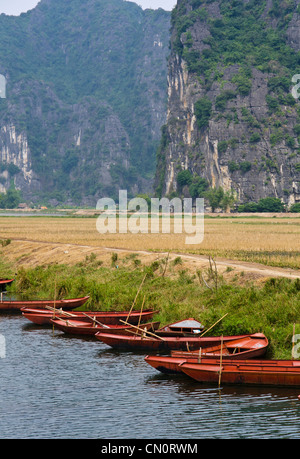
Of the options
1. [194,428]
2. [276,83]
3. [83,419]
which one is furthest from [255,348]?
[276,83]

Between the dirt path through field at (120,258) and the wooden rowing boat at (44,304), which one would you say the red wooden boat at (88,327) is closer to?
the wooden rowing boat at (44,304)

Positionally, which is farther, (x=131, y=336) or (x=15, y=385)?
(x=131, y=336)

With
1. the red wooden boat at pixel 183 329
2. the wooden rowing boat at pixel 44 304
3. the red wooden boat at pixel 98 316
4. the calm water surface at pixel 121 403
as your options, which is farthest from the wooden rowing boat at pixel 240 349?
the wooden rowing boat at pixel 44 304

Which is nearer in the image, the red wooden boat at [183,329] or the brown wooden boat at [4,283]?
the red wooden boat at [183,329]

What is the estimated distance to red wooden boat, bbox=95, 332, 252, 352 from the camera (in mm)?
21719

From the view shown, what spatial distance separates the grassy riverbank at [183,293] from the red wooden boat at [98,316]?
0.85 meters

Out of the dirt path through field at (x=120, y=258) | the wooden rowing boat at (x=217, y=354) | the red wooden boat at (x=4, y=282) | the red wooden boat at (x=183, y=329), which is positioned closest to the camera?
the wooden rowing boat at (x=217, y=354)

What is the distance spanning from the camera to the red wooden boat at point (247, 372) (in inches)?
716

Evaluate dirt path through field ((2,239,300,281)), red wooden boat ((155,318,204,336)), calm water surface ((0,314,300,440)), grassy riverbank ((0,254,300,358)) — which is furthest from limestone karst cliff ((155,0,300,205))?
calm water surface ((0,314,300,440))

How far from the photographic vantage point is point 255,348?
64.8 ft

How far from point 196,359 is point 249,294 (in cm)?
718

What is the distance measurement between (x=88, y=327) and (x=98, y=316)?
1.29 meters
